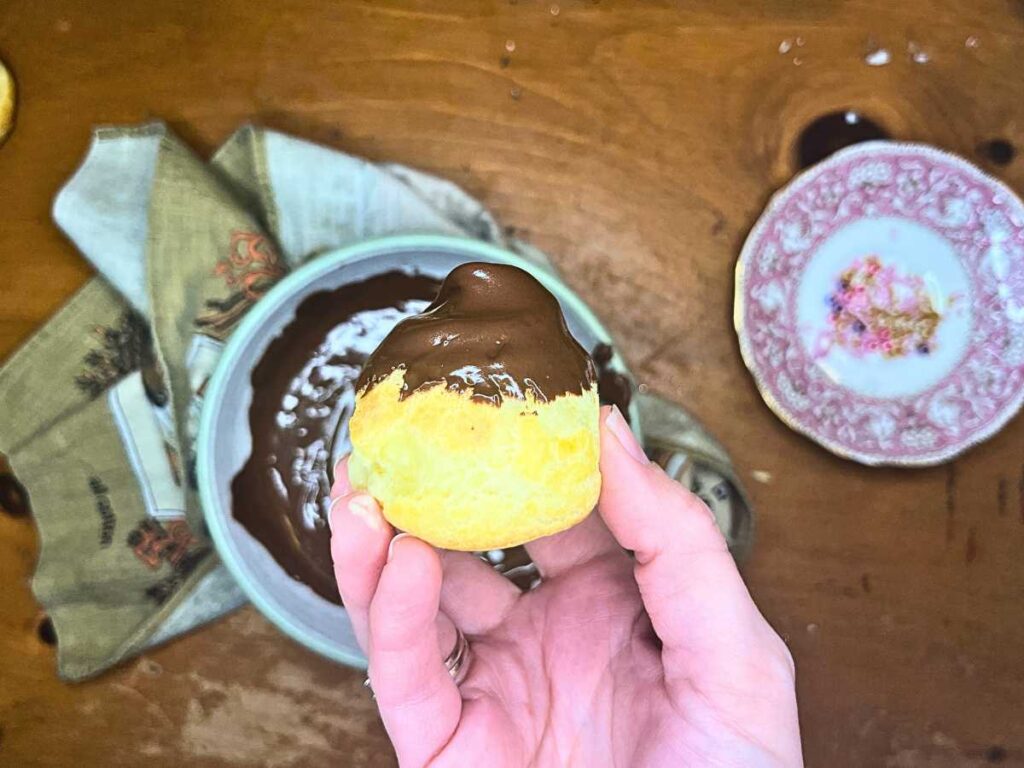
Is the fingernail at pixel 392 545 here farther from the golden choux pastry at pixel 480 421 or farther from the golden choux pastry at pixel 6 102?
the golden choux pastry at pixel 6 102

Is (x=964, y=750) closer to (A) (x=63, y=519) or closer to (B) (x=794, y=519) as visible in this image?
(B) (x=794, y=519)

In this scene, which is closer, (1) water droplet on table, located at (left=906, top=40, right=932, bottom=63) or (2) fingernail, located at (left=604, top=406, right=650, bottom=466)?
(2) fingernail, located at (left=604, top=406, right=650, bottom=466)

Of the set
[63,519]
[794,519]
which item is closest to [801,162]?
[794,519]

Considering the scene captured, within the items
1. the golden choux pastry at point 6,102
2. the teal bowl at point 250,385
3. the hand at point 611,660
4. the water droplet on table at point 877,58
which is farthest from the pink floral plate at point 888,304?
the golden choux pastry at point 6,102

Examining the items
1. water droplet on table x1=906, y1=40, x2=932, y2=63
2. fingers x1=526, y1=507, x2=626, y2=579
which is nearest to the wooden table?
water droplet on table x1=906, y1=40, x2=932, y2=63

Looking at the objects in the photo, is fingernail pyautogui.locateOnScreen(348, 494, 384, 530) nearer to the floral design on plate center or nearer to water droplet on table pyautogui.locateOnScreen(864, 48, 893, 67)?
the floral design on plate center

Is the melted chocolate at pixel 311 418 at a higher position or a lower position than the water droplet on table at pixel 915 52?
lower

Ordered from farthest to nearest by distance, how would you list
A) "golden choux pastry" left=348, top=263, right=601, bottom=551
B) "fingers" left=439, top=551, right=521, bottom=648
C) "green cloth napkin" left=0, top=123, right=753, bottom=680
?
"green cloth napkin" left=0, top=123, right=753, bottom=680, "fingers" left=439, top=551, right=521, bottom=648, "golden choux pastry" left=348, top=263, right=601, bottom=551
